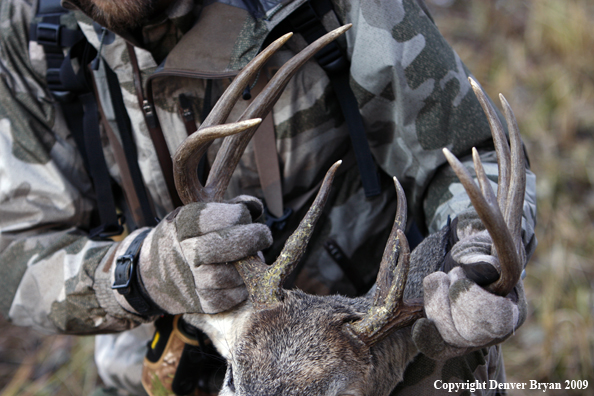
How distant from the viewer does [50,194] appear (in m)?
2.89

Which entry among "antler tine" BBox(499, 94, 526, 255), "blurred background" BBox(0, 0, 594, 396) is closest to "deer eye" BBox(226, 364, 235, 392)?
"antler tine" BBox(499, 94, 526, 255)

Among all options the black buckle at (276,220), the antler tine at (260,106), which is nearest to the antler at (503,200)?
the antler tine at (260,106)

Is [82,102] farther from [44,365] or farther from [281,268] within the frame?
[44,365]

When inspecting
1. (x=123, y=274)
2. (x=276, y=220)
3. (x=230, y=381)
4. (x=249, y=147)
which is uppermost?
(x=249, y=147)

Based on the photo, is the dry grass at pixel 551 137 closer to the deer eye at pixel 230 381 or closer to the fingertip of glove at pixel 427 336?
the fingertip of glove at pixel 427 336

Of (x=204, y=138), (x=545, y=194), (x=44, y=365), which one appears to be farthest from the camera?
(x=545, y=194)

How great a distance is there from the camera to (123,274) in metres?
2.31

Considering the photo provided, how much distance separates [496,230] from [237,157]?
1147mm

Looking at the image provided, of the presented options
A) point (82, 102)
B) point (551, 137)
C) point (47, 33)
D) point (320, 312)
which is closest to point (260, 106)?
point (320, 312)

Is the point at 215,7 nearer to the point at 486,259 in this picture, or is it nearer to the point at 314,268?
the point at 314,268

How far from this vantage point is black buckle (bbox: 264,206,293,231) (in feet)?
9.31

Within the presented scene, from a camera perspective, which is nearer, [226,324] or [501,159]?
[501,159]

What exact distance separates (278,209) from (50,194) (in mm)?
1386

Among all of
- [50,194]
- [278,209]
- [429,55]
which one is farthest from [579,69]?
[50,194]
